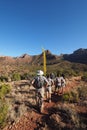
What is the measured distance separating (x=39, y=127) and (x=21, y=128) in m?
0.66

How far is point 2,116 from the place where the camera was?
6.17 meters

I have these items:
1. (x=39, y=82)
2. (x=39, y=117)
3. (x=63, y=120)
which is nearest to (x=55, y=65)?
(x=39, y=82)

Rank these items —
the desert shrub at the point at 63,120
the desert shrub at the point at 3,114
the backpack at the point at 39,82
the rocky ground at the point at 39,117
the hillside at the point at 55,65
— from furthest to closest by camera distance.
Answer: the hillside at the point at 55,65, the backpack at the point at 39,82, the desert shrub at the point at 3,114, the rocky ground at the point at 39,117, the desert shrub at the point at 63,120

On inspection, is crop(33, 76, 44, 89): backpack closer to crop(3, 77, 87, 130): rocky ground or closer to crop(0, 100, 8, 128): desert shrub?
crop(3, 77, 87, 130): rocky ground

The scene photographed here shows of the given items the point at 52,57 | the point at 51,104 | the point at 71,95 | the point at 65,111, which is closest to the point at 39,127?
the point at 65,111

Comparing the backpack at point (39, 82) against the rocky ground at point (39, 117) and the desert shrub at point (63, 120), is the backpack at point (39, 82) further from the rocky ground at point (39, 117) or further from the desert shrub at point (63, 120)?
the desert shrub at point (63, 120)

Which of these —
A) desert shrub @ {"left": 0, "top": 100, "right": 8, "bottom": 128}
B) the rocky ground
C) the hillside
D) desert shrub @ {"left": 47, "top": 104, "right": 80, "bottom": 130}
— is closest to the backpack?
→ the rocky ground

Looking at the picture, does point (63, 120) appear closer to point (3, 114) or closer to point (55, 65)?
point (3, 114)

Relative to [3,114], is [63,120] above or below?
below

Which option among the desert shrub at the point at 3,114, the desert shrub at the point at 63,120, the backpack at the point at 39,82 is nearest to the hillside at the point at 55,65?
the backpack at the point at 39,82

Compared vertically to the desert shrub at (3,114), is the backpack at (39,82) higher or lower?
higher

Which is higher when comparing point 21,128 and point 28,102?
point 28,102

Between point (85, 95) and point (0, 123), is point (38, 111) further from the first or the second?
point (85, 95)

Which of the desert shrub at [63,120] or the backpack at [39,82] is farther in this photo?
the backpack at [39,82]
